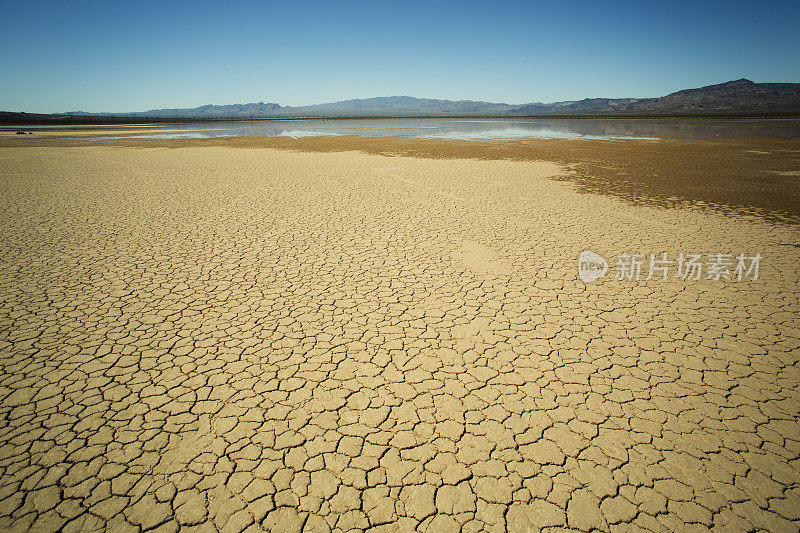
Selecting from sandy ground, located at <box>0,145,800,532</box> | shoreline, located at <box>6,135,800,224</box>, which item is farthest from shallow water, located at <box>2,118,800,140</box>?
sandy ground, located at <box>0,145,800,532</box>

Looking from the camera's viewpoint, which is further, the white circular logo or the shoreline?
the shoreline

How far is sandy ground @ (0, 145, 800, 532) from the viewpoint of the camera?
273 cm

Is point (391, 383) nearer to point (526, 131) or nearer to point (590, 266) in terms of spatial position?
point (590, 266)

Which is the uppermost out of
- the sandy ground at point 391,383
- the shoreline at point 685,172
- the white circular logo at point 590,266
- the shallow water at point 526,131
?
the shallow water at point 526,131

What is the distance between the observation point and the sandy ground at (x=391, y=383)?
107 inches

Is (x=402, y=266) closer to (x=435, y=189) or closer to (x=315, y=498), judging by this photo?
(x=315, y=498)

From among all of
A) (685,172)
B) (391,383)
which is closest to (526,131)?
(685,172)

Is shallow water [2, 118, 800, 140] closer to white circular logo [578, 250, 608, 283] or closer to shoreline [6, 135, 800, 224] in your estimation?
shoreline [6, 135, 800, 224]

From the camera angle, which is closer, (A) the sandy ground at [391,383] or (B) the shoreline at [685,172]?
(A) the sandy ground at [391,383]

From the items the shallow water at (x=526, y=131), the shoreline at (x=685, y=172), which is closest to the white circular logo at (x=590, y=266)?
the shoreline at (x=685, y=172)

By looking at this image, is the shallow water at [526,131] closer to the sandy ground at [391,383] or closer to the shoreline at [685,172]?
the shoreline at [685,172]

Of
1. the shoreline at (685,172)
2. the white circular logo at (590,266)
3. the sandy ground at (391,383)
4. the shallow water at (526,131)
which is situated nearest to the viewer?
the sandy ground at (391,383)

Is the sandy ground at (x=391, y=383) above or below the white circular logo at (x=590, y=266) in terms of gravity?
below

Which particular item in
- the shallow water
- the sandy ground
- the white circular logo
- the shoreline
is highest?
the shallow water
